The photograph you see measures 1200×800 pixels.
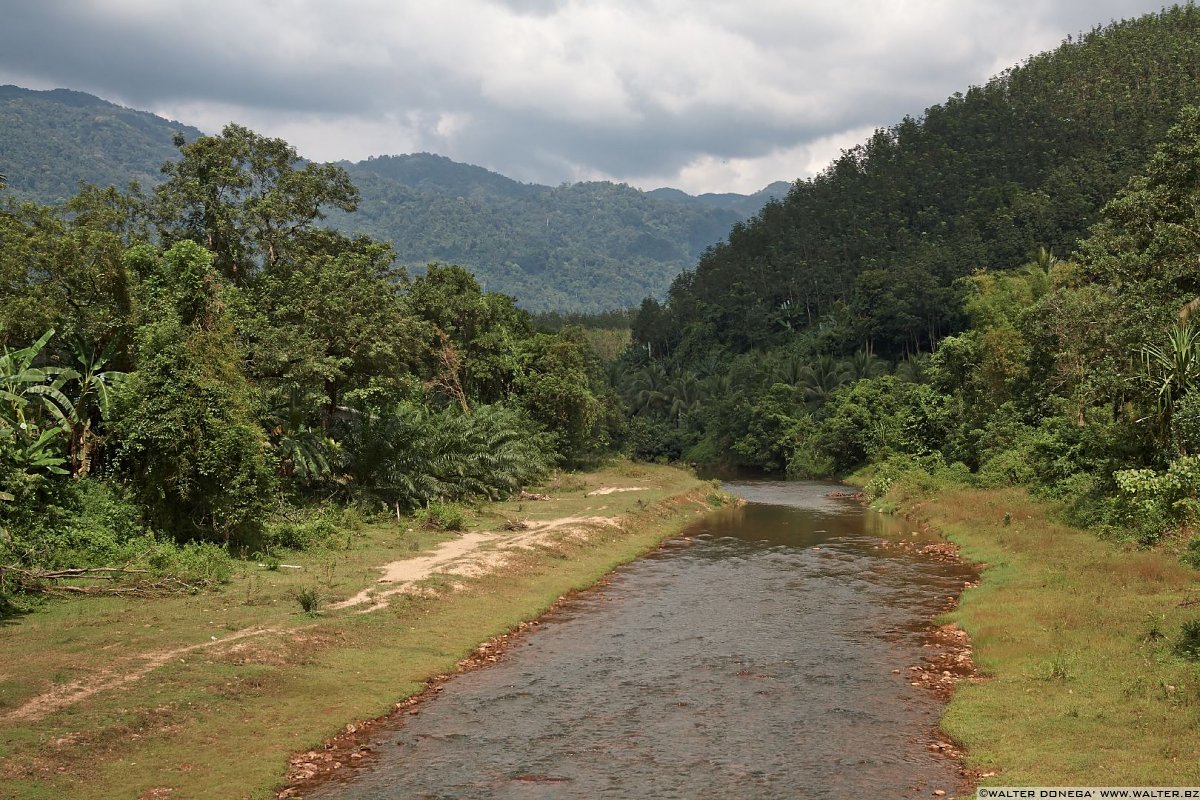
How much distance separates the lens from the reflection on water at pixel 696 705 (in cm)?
1264

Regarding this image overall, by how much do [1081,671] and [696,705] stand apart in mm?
6614

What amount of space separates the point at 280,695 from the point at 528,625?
26.6ft

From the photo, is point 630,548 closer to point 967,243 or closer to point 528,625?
point 528,625

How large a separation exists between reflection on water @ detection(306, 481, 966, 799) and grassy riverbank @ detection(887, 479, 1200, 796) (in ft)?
3.46

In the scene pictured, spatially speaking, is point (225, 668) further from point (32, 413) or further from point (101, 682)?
point (32, 413)

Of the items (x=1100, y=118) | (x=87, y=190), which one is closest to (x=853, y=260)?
(x=1100, y=118)

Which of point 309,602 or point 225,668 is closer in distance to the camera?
point 225,668

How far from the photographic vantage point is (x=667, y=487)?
5841 cm

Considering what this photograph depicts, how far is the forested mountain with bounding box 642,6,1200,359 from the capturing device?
10269 centimetres

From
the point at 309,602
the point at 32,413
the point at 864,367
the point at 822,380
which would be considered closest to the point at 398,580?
the point at 309,602

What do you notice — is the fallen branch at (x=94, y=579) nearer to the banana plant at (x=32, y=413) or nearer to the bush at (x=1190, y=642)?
the banana plant at (x=32, y=413)

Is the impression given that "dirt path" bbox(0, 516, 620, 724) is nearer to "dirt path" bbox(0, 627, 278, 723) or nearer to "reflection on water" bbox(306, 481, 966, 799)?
"dirt path" bbox(0, 627, 278, 723)

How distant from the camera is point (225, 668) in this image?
15.8 metres

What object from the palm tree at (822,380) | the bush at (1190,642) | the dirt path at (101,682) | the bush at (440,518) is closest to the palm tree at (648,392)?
the palm tree at (822,380)
